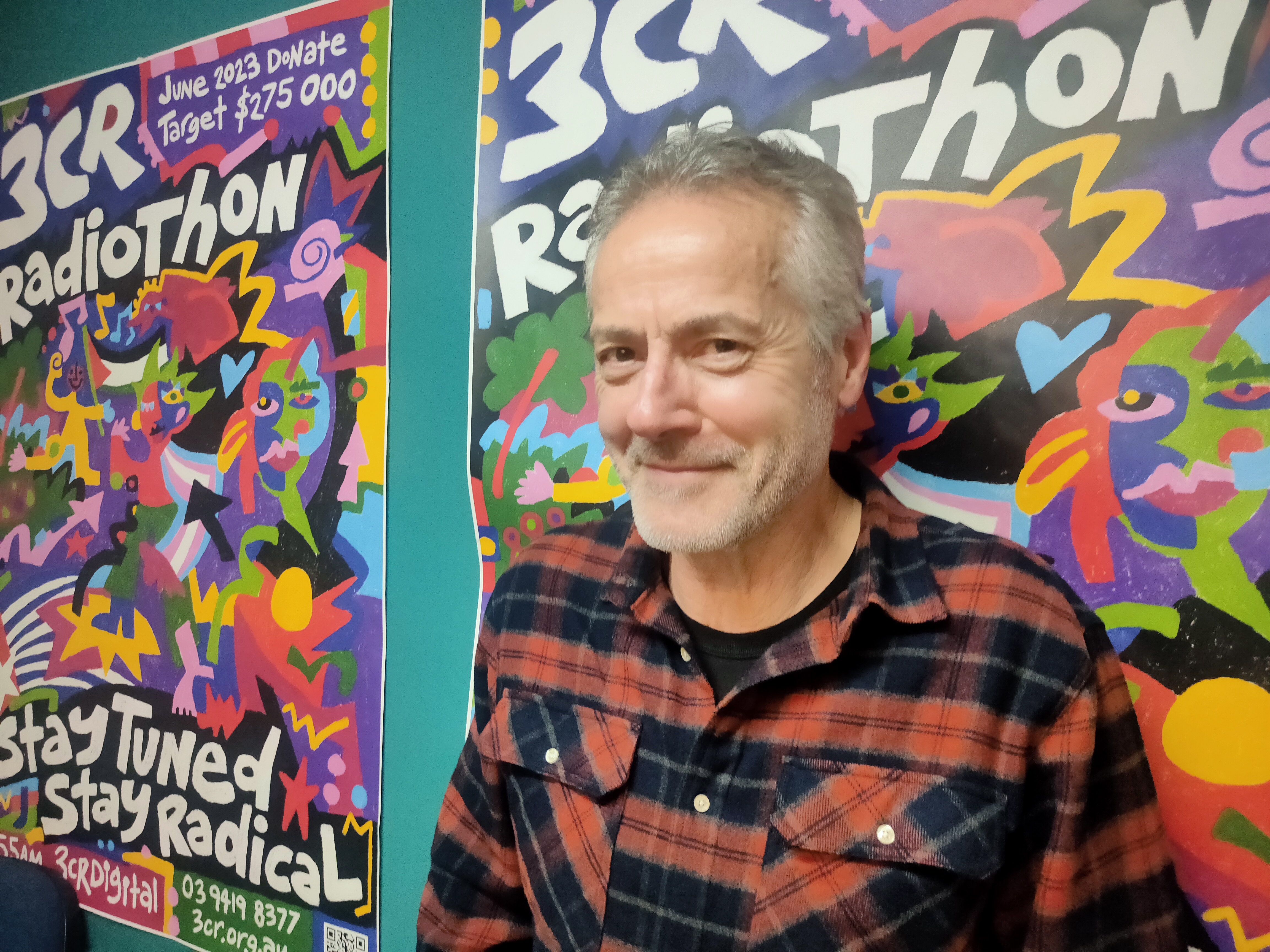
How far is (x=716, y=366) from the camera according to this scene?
0.79 m

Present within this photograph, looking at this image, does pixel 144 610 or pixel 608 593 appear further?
pixel 144 610

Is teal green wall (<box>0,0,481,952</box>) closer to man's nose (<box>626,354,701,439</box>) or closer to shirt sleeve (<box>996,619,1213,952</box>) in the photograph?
man's nose (<box>626,354,701,439</box>)

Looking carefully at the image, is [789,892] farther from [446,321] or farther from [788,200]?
[446,321]

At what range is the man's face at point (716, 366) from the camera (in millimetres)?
764

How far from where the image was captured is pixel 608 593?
0.93 m

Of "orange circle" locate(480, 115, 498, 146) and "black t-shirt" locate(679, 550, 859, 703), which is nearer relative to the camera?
"black t-shirt" locate(679, 550, 859, 703)

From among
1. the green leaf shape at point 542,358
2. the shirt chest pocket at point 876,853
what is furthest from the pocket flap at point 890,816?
the green leaf shape at point 542,358

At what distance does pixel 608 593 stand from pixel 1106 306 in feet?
2.09

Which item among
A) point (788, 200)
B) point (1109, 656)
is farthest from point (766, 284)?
point (1109, 656)

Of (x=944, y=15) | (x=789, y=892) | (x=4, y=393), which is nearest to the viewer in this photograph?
(x=789, y=892)

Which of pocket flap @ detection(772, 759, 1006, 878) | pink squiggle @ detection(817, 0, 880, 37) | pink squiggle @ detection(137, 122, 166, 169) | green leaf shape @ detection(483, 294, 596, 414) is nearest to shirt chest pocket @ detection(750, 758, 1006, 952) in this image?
pocket flap @ detection(772, 759, 1006, 878)

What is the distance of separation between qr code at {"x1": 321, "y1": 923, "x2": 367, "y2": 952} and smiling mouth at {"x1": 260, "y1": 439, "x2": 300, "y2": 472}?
745mm

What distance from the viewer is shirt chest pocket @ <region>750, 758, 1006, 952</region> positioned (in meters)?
0.72

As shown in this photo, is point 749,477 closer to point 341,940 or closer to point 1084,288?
point 1084,288
